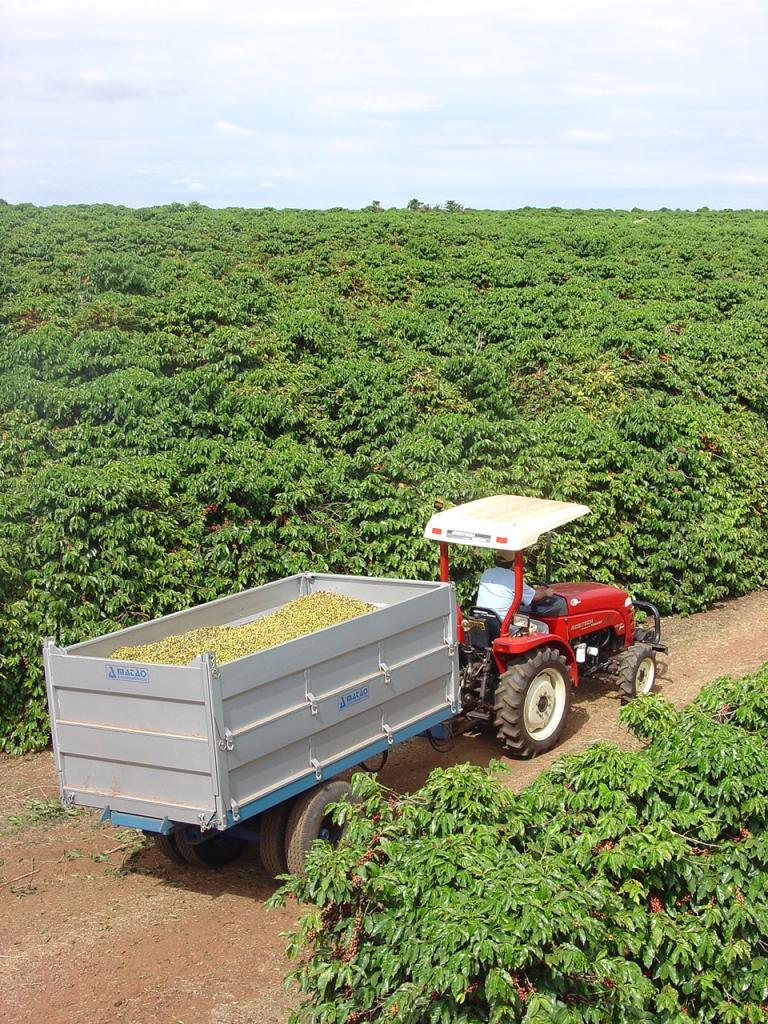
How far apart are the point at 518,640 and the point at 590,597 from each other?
1.81 metres

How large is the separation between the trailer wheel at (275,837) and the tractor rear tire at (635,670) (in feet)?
16.4

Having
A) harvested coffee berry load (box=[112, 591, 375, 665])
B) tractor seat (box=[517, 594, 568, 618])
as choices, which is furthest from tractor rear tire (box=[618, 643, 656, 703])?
harvested coffee berry load (box=[112, 591, 375, 665])

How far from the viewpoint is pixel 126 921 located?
7.38 m

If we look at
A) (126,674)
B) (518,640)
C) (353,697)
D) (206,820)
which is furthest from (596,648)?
(126,674)

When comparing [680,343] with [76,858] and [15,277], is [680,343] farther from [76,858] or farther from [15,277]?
[76,858]

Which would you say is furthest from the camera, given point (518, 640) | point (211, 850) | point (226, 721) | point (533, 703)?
point (533, 703)

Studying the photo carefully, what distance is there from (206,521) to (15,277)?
1080 cm

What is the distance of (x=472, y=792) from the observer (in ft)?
19.9

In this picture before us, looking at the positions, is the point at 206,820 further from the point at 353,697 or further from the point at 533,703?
the point at 533,703

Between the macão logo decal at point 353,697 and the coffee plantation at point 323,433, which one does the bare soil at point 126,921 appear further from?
the coffee plantation at point 323,433

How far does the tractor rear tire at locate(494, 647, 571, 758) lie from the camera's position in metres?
Result: 9.70

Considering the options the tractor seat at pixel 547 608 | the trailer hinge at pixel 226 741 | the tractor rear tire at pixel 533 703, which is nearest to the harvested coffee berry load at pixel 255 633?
the trailer hinge at pixel 226 741

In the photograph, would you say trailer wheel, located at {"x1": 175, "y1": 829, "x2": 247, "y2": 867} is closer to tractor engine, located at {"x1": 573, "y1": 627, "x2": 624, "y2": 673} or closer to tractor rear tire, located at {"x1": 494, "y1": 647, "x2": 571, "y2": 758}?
tractor rear tire, located at {"x1": 494, "y1": 647, "x2": 571, "y2": 758}

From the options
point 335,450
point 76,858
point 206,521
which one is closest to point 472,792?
point 76,858
